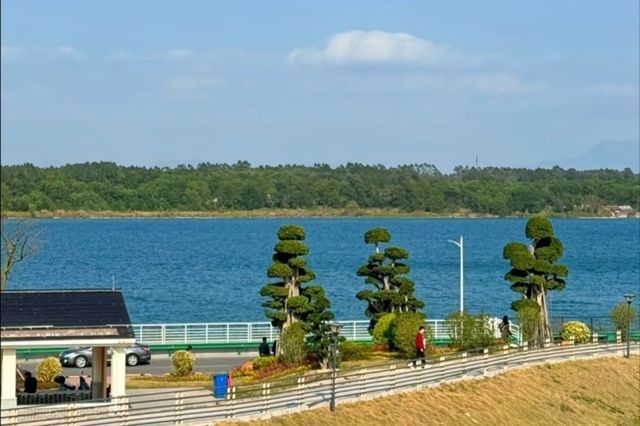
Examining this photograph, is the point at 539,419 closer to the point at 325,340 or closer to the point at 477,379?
the point at 477,379

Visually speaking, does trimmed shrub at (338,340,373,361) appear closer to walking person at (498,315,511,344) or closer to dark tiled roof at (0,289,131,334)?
walking person at (498,315,511,344)

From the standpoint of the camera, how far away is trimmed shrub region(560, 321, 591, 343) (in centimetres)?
4578

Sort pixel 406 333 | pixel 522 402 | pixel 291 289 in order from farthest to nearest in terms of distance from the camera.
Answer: pixel 291 289, pixel 406 333, pixel 522 402

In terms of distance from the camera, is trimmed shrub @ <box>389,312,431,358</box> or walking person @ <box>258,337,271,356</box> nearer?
trimmed shrub @ <box>389,312,431,358</box>

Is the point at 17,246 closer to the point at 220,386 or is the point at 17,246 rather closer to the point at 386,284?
the point at 386,284

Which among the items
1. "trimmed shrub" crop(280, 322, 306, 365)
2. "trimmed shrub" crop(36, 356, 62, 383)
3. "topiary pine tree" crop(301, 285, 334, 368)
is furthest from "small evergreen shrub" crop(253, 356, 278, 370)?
"trimmed shrub" crop(36, 356, 62, 383)

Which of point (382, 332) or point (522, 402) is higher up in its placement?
point (382, 332)

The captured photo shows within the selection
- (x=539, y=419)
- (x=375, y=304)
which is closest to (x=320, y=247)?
(x=375, y=304)

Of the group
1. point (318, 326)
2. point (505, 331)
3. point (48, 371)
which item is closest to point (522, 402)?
point (318, 326)

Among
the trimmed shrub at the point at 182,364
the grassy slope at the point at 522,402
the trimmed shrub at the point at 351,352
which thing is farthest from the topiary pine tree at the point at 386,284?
the trimmed shrub at the point at 182,364

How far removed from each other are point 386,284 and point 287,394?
46.4 ft

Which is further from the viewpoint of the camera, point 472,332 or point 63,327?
point 472,332

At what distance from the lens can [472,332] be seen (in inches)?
1681

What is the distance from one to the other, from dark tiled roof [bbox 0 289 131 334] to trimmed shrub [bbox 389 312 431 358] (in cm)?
1073
